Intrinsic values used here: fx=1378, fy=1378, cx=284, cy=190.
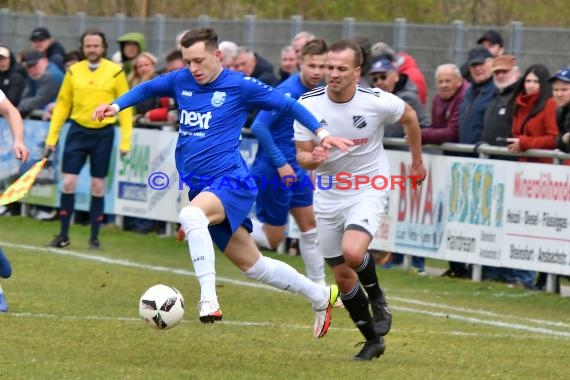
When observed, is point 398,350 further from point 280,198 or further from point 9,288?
point 9,288

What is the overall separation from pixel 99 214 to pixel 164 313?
7240 mm

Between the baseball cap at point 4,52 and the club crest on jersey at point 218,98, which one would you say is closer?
the club crest on jersey at point 218,98

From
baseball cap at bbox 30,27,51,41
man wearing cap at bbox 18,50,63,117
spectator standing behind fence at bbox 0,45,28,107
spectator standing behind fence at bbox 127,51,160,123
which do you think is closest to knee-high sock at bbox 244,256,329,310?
spectator standing behind fence at bbox 127,51,160,123

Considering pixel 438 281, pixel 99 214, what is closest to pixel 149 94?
pixel 438 281

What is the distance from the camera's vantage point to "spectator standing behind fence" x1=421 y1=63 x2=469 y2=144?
14195 millimetres

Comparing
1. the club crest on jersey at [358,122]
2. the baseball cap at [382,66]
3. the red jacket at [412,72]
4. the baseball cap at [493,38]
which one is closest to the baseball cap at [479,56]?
the baseball cap at [493,38]

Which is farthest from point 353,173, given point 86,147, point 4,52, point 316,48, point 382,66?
point 4,52

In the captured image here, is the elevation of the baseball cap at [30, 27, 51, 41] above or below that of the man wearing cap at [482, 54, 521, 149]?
above

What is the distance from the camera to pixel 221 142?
930 centimetres

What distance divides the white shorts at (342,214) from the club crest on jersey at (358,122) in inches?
17.6

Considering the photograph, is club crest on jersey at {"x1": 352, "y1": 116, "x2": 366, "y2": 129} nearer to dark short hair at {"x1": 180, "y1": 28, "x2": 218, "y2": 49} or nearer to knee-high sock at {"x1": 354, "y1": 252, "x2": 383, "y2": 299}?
knee-high sock at {"x1": 354, "y1": 252, "x2": 383, "y2": 299}

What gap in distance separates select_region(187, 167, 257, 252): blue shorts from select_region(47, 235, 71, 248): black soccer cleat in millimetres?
6446

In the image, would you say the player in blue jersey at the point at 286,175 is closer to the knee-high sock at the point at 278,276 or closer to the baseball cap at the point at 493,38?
the knee-high sock at the point at 278,276

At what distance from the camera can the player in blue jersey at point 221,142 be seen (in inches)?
361
